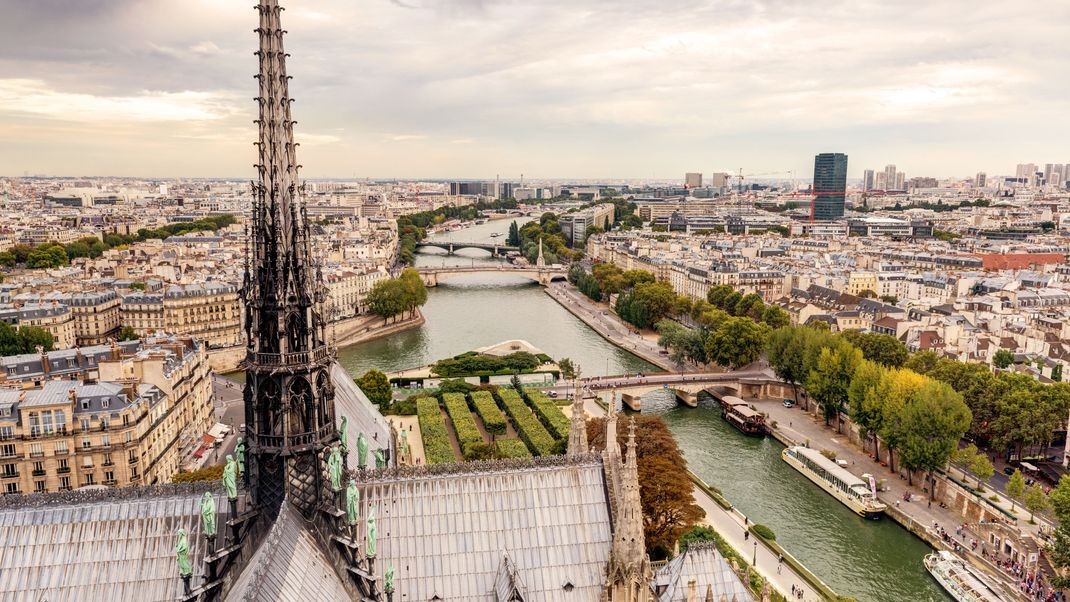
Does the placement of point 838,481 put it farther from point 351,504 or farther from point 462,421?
point 351,504

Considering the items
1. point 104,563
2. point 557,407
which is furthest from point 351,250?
point 104,563

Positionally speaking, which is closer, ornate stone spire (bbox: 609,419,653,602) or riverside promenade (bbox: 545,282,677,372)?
ornate stone spire (bbox: 609,419,653,602)

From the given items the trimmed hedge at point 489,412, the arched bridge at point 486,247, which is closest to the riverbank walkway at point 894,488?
the trimmed hedge at point 489,412

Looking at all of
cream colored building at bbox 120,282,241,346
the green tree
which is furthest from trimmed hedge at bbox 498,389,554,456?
cream colored building at bbox 120,282,241,346

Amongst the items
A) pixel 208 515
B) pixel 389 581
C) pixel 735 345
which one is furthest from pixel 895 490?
pixel 208 515

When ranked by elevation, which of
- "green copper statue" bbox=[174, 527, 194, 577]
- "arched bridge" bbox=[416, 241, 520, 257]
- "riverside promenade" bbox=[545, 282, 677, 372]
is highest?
"green copper statue" bbox=[174, 527, 194, 577]

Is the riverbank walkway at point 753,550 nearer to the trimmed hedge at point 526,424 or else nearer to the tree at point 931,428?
the trimmed hedge at point 526,424

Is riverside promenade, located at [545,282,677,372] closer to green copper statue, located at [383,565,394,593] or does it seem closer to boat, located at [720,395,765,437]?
boat, located at [720,395,765,437]
